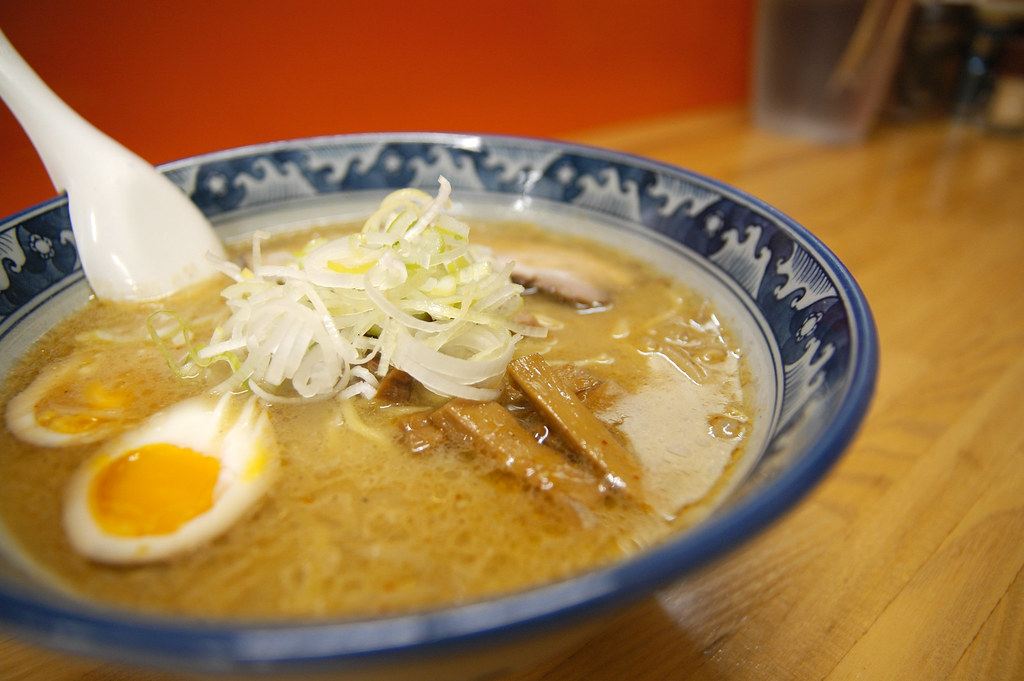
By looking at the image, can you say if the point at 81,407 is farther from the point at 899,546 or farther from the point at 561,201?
the point at 899,546

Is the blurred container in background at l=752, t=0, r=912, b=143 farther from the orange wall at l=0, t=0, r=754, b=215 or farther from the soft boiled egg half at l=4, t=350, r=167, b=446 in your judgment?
the soft boiled egg half at l=4, t=350, r=167, b=446

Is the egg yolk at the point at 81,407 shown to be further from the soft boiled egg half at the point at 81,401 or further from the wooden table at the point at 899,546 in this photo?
the wooden table at the point at 899,546

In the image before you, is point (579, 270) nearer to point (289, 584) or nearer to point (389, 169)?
point (389, 169)

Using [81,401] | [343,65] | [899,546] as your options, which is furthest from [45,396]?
[343,65]

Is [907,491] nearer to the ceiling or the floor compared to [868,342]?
nearer to the floor

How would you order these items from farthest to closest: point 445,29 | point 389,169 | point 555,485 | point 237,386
A: point 445,29 < point 389,169 < point 237,386 < point 555,485

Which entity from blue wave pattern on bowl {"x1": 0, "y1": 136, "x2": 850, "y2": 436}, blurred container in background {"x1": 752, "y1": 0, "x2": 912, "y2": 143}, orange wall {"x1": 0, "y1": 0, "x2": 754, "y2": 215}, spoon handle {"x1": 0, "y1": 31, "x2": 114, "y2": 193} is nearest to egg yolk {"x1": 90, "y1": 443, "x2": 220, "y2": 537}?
blue wave pattern on bowl {"x1": 0, "y1": 136, "x2": 850, "y2": 436}

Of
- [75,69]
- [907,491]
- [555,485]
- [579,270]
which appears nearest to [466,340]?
[555,485]
